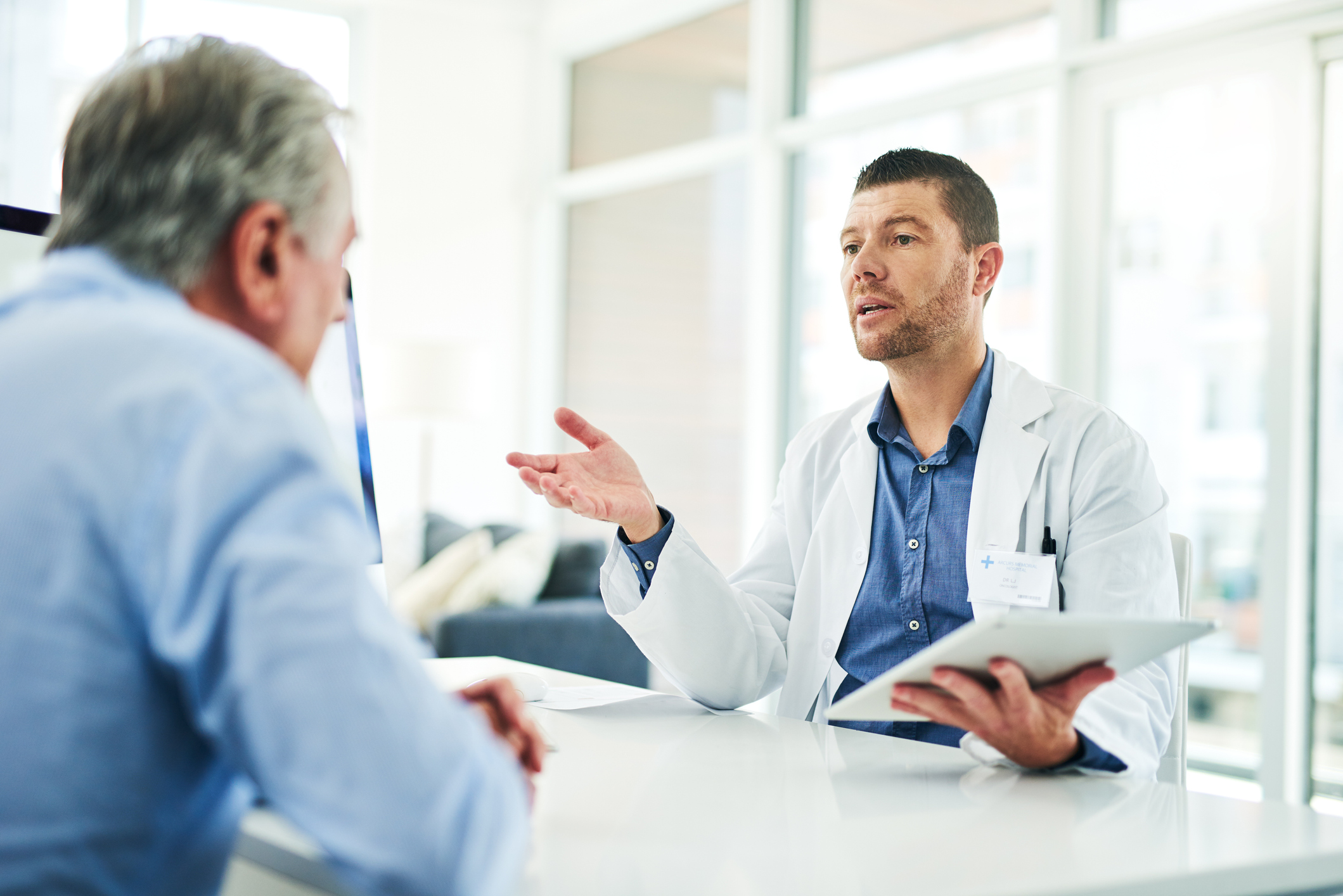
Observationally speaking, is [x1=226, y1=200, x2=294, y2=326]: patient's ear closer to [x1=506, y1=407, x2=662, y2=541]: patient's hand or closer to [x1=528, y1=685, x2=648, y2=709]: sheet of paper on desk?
[x1=506, y1=407, x2=662, y2=541]: patient's hand

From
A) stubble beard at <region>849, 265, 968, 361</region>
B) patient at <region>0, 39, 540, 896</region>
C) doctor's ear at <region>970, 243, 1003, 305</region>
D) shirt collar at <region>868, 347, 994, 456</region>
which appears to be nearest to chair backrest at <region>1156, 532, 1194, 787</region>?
shirt collar at <region>868, 347, 994, 456</region>

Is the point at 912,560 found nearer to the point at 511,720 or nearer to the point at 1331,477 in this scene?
the point at 511,720

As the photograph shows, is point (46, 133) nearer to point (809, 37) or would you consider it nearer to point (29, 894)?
point (809, 37)

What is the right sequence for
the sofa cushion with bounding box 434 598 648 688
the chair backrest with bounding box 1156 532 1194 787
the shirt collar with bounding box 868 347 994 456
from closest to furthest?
the chair backrest with bounding box 1156 532 1194 787, the shirt collar with bounding box 868 347 994 456, the sofa cushion with bounding box 434 598 648 688

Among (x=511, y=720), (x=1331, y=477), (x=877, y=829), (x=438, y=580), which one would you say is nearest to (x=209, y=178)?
(x=511, y=720)

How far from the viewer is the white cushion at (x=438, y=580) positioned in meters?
4.29

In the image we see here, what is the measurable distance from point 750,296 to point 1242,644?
8.95ft

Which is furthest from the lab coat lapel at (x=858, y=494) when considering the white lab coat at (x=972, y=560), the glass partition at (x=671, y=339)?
the glass partition at (x=671, y=339)

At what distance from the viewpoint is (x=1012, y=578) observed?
1608 millimetres

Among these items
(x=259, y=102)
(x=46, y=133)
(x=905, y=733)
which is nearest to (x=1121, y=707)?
(x=905, y=733)

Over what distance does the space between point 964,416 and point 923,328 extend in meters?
0.17

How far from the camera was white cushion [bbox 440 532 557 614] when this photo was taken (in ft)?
Result: 13.8

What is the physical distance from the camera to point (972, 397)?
1856mm

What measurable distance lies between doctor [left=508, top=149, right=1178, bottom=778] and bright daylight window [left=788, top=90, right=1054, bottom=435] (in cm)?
160
